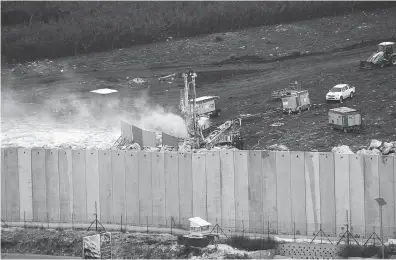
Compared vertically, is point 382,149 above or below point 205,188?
above

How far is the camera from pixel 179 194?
30672 millimetres

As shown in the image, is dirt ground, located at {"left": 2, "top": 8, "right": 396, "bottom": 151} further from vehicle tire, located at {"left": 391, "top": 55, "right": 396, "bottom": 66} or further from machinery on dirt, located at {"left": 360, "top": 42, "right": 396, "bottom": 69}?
vehicle tire, located at {"left": 391, "top": 55, "right": 396, "bottom": 66}

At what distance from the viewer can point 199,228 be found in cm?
2833

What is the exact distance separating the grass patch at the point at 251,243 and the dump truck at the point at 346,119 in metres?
14.3

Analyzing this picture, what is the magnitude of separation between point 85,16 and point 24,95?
49.8 ft

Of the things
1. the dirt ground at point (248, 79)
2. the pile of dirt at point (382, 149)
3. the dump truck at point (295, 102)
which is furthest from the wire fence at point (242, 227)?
the dump truck at point (295, 102)

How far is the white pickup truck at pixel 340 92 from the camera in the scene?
158 feet

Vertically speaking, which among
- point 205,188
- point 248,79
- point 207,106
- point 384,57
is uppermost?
point 384,57

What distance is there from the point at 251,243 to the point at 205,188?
3157 mm

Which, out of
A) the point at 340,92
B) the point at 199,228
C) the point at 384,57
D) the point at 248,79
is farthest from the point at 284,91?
the point at 199,228

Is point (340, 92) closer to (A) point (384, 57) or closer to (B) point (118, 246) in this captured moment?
(A) point (384, 57)

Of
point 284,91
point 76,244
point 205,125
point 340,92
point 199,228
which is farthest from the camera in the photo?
point 284,91

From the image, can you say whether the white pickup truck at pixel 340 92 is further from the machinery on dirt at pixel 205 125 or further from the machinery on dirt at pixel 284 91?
the machinery on dirt at pixel 205 125

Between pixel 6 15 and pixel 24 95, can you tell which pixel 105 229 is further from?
pixel 6 15
